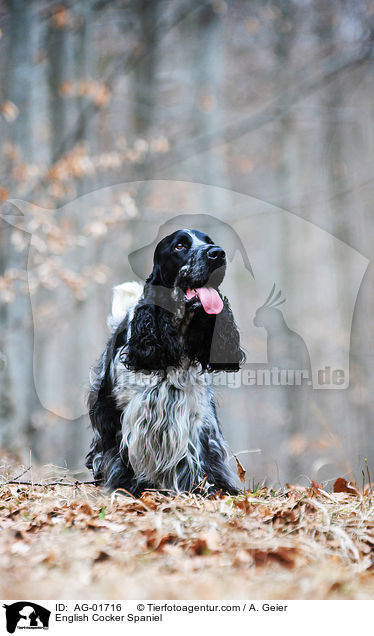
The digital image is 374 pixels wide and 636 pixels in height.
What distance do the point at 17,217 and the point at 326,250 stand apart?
5.60ft

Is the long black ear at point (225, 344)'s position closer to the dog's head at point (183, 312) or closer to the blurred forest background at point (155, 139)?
the dog's head at point (183, 312)

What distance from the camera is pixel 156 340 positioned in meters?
2.23

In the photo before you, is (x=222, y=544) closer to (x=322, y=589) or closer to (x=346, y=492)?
(x=322, y=589)

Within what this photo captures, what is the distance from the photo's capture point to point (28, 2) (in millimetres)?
3170

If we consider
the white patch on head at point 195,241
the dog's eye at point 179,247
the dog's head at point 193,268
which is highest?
the white patch on head at point 195,241

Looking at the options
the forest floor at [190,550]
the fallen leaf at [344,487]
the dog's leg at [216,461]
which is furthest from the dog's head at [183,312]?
the fallen leaf at [344,487]

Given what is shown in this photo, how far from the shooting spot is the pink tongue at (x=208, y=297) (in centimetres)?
217

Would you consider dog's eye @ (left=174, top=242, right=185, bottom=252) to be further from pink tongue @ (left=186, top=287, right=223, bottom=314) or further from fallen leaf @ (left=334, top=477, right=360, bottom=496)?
fallen leaf @ (left=334, top=477, right=360, bottom=496)

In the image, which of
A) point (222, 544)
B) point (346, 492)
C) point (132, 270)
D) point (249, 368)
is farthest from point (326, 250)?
point (222, 544)

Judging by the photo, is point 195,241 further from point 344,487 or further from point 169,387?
point 344,487
